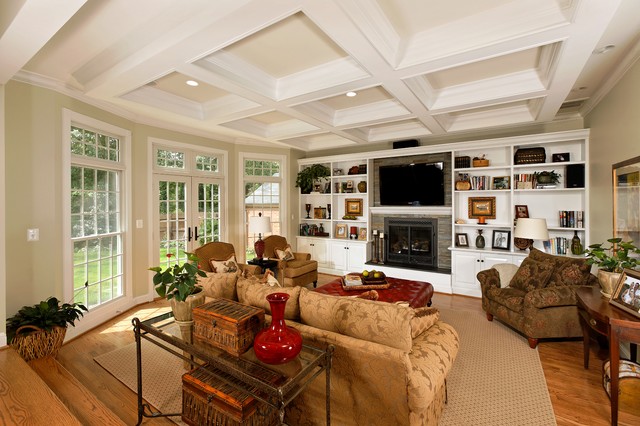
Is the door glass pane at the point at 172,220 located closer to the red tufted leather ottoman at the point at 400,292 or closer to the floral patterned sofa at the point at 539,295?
the red tufted leather ottoman at the point at 400,292

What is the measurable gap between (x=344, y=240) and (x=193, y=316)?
434cm

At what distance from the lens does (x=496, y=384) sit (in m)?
2.56

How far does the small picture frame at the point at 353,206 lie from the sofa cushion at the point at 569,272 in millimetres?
3374

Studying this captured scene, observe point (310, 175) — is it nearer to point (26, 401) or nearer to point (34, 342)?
point (34, 342)

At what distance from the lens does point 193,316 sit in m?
2.16

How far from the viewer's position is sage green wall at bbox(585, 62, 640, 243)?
2.79 m

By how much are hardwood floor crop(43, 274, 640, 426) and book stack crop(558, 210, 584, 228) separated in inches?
73.3

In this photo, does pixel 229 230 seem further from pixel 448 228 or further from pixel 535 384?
pixel 535 384

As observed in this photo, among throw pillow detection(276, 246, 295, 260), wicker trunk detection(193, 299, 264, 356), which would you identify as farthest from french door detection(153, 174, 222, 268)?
wicker trunk detection(193, 299, 264, 356)

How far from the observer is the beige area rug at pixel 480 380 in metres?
2.21

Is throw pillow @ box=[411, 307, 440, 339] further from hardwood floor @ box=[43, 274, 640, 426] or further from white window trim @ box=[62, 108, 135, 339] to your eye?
white window trim @ box=[62, 108, 135, 339]

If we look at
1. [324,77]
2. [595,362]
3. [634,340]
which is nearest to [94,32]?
[324,77]

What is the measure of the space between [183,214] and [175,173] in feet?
2.28

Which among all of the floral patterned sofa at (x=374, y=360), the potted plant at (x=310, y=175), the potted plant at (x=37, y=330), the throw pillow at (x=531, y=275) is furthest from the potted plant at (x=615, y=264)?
the potted plant at (x=37, y=330)
